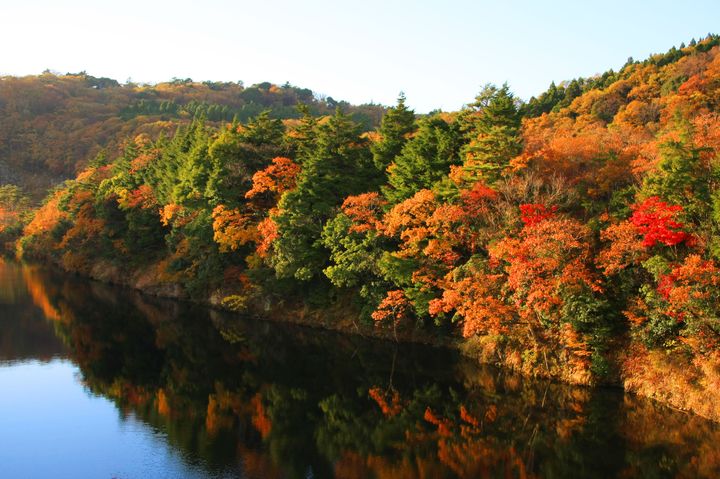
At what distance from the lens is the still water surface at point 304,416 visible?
1938 centimetres

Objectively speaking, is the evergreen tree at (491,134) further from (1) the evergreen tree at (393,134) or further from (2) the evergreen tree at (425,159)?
(1) the evergreen tree at (393,134)

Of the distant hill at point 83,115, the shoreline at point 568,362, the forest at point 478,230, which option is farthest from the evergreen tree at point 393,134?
the distant hill at point 83,115

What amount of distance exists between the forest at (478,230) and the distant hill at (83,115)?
193 ft

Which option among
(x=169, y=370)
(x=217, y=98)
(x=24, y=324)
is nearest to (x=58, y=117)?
(x=217, y=98)

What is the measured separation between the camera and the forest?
78.1 ft

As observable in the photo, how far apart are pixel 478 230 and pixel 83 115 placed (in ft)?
485

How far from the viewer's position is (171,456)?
786 inches

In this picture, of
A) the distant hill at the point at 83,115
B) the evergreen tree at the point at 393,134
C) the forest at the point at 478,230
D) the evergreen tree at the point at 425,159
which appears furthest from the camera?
the distant hill at the point at 83,115

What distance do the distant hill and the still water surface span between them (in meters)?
74.7

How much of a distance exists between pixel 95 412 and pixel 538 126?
43975 mm

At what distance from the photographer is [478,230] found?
29.6m

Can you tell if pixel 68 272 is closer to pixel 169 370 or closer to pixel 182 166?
pixel 182 166

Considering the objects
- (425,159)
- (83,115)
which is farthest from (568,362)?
(83,115)

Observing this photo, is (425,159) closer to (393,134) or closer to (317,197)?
(393,134)
